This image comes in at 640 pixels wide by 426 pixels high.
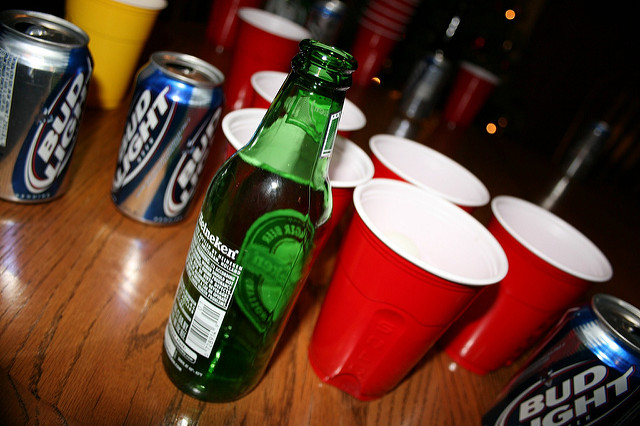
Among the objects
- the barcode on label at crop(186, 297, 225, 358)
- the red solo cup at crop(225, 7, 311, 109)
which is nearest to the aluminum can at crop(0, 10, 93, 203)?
the barcode on label at crop(186, 297, 225, 358)

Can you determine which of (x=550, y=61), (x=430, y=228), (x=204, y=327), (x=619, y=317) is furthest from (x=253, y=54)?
(x=550, y=61)

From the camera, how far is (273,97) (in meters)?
0.70

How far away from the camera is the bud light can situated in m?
0.59

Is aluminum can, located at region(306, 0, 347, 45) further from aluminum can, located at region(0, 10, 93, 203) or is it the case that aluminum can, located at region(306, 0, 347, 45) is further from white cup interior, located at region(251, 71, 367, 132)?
aluminum can, located at region(0, 10, 93, 203)

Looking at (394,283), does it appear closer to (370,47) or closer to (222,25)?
(222,25)

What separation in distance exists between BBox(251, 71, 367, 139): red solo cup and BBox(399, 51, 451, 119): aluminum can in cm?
96

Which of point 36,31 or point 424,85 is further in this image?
point 424,85

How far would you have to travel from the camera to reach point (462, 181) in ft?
2.58

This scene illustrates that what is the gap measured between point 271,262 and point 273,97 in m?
0.36

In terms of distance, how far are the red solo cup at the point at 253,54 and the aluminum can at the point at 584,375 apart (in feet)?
2.43

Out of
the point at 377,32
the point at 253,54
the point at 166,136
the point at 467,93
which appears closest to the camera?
the point at 166,136

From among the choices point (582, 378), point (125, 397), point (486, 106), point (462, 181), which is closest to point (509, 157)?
point (486, 106)

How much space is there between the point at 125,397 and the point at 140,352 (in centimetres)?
6

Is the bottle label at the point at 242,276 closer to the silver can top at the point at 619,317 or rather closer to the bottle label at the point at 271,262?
the bottle label at the point at 271,262
